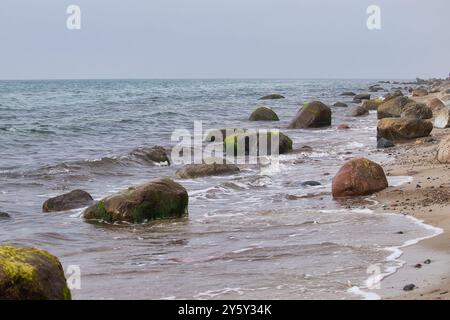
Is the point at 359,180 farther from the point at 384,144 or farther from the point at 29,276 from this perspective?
the point at 384,144

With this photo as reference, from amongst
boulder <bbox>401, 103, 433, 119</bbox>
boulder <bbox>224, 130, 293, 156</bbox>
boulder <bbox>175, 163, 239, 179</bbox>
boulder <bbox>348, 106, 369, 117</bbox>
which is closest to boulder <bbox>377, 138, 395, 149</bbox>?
boulder <bbox>224, 130, 293, 156</bbox>

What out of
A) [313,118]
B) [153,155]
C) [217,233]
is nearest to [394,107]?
[313,118]

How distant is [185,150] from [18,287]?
625 inches

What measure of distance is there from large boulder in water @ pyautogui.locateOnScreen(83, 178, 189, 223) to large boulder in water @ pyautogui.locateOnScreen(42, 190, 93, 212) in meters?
1.00

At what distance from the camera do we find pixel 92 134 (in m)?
25.7

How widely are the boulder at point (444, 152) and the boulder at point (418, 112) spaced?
1123 centimetres

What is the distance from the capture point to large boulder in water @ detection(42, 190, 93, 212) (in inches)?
432

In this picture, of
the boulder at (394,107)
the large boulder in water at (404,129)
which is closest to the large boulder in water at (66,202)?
the large boulder in water at (404,129)

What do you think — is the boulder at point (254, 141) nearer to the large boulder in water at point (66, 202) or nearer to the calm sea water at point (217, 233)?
the calm sea water at point (217, 233)

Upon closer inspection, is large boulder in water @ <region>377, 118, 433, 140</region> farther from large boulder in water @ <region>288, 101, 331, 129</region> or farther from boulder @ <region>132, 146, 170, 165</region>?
large boulder in water @ <region>288, 101, 331, 129</region>

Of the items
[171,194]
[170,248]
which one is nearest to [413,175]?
[171,194]

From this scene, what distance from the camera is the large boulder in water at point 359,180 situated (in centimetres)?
1043

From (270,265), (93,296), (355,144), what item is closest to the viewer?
(93,296)

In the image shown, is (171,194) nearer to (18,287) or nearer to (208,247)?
(208,247)
